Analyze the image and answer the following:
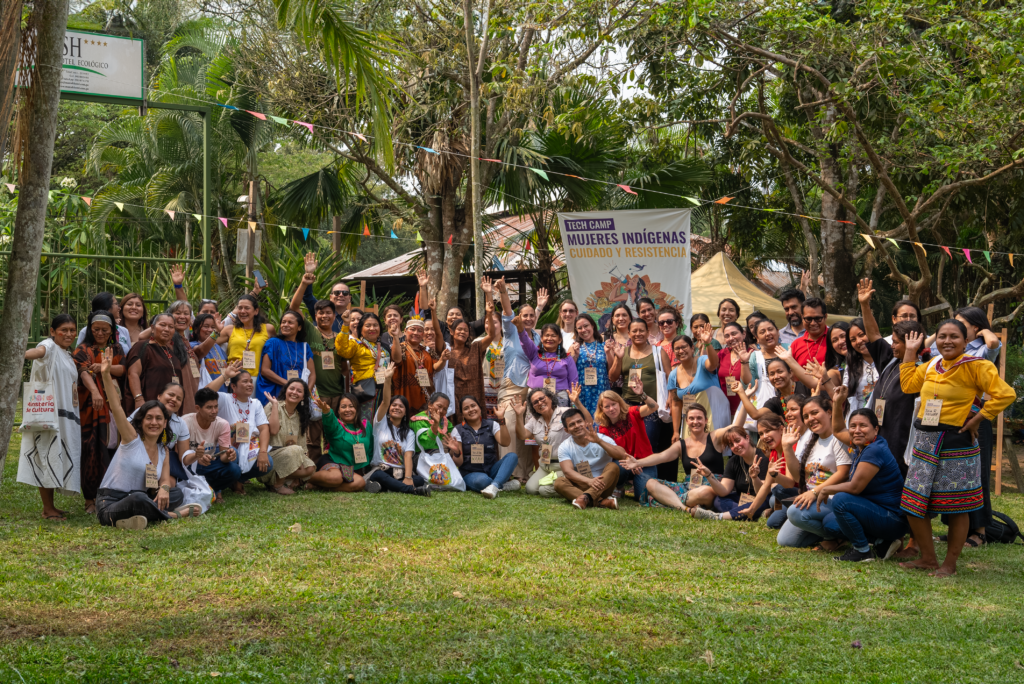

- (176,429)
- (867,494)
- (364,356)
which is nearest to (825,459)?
(867,494)

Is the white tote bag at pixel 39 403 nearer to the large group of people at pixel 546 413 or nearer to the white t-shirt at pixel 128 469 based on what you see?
the large group of people at pixel 546 413

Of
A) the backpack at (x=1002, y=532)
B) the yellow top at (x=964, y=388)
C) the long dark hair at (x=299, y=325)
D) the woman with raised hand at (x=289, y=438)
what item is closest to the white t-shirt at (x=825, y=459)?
the yellow top at (x=964, y=388)

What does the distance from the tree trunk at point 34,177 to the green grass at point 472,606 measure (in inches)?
53.2

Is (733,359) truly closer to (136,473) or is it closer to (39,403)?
(136,473)

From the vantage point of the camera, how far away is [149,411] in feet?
21.2

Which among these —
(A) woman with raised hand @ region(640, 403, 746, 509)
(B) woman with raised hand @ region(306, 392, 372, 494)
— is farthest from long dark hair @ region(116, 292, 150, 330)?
(A) woman with raised hand @ region(640, 403, 746, 509)

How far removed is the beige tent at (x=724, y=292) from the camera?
1394 centimetres

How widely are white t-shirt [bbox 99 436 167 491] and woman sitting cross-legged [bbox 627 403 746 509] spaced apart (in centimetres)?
397

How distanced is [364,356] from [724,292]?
24.9 feet

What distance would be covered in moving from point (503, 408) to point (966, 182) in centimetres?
710

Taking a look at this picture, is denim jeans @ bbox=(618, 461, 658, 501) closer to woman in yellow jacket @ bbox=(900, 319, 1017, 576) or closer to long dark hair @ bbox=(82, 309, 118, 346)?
woman in yellow jacket @ bbox=(900, 319, 1017, 576)

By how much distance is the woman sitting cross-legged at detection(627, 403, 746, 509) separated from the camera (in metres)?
7.54

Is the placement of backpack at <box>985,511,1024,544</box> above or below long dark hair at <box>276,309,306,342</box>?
below

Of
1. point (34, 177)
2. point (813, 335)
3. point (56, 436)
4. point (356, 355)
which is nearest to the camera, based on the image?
point (34, 177)
